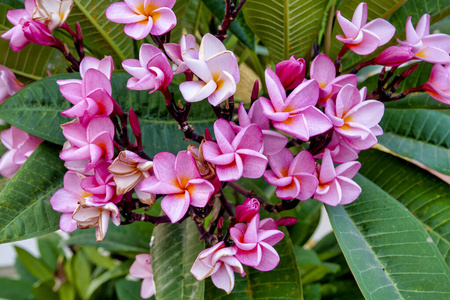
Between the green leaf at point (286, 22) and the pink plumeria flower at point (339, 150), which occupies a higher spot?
the green leaf at point (286, 22)

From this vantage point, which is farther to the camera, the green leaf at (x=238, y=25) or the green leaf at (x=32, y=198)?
the green leaf at (x=238, y=25)

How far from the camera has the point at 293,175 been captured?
390 mm

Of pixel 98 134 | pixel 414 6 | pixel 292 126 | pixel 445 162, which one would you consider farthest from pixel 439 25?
pixel 98 134

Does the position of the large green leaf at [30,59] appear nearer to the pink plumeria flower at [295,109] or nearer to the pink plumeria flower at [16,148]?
the pink plumeria flower at [16,148]

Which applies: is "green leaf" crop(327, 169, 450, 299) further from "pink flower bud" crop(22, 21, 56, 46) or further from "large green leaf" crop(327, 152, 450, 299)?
"pink flower bud" crop(22, 21, 56, 46)

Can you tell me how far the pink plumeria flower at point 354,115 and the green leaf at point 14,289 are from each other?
85 cm

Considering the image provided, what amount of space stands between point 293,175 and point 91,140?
0.18 meters

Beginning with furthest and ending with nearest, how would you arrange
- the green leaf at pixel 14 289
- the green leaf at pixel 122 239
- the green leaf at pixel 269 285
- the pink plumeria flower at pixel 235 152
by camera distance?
the green leaf at pixel 14 289, the green leaf at pixel 122 239, the green leaf at pixel 269 285, the pink plumeria flower at pixel 235 152

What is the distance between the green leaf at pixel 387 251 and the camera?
41 cm

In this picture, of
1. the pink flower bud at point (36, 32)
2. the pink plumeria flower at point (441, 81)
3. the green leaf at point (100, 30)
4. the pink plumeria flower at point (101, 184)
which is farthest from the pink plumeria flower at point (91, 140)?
the pink plumeria flower at point (441, 81)

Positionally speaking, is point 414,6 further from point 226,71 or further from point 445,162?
point 226,71

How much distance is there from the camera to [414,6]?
1.83 ft

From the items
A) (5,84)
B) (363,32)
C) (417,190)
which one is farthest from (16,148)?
(417,190)

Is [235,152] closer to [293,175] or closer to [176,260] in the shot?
[293,175]
